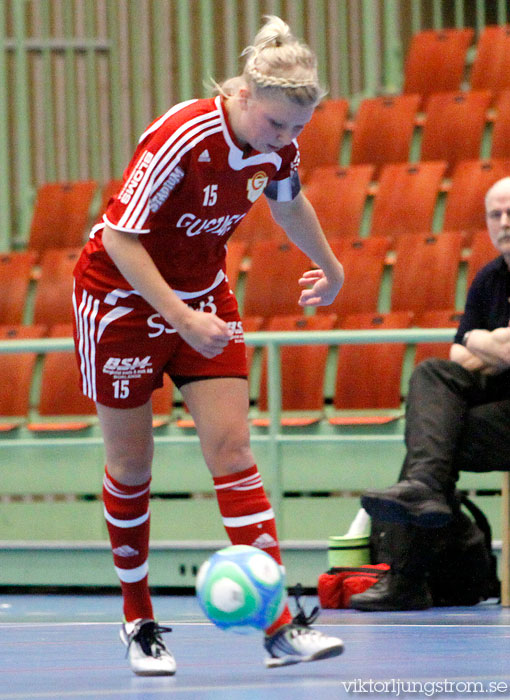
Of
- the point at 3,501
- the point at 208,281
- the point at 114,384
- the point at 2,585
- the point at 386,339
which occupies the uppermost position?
the point at 208,281

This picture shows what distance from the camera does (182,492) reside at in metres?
4.56

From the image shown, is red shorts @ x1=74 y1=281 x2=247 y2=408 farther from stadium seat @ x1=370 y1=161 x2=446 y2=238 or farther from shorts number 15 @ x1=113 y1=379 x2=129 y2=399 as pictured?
stadium seat @ x1=370 y1=161 x2=446 y2=238

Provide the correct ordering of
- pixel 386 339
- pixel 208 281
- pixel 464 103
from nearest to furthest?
pixel 208 281 → pixel 386 339 → pixel 464 103

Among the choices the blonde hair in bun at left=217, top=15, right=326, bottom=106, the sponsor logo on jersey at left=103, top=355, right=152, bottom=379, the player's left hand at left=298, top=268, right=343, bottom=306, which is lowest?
the sponsor logo on jersey at left=103, top=355, right=152, bottom=379

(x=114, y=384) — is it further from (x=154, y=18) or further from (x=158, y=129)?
(x=154, y=18)

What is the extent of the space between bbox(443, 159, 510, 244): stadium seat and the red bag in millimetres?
2148

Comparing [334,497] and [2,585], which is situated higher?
[334,497]

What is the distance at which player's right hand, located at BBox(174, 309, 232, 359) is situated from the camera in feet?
7.22

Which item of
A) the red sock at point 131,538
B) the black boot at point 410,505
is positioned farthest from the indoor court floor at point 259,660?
the black boot at point 410,505

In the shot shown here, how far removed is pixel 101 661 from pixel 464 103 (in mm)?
4127

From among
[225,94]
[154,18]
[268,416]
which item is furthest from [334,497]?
[154,18]

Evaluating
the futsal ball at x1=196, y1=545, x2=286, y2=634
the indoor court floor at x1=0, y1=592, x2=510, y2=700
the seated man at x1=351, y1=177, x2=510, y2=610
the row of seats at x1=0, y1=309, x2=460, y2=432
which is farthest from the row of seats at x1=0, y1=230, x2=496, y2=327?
the futsal ball at x1=196, y1=545, x2=286, y2=634

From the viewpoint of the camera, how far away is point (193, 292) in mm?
2469

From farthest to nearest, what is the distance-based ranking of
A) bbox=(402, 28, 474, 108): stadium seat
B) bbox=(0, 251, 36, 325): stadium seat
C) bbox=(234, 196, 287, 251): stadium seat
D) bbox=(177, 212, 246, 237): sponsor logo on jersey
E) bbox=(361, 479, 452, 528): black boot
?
bbox=(402, 28, 474, 108): stadium seat, bbox=(234, 196, 287, 251): stadium seat, bbox=(0, 251, 36, 325): stadium seat, bbox=(361, 479, 452, 528): black boot, bbox=(177, 212, 246, 237): sponsor logo on jersey
